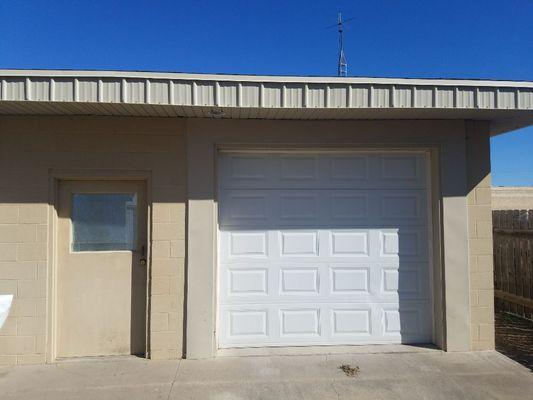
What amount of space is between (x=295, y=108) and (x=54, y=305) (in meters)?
3.49

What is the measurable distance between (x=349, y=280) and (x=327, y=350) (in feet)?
2.87

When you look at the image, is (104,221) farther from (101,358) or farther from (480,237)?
(480,237)

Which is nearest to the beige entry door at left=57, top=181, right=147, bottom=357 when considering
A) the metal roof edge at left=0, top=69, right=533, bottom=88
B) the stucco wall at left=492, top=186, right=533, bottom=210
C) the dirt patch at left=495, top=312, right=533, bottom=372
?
the metal roof edge at left=0, top=69, right=533, bottom=88

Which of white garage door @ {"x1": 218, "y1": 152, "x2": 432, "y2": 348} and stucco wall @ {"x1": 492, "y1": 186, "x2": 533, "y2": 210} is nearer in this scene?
white garage door @ {"x1": 218, "y1": 152, "x2": 432, "y2": 348}

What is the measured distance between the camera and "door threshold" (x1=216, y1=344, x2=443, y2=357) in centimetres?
503

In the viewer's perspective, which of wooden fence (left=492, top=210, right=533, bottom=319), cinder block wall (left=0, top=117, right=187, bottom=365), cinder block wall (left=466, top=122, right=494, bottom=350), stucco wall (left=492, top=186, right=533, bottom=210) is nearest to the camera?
cinder block wall (left=0, top=117, right=187, bottom=365)

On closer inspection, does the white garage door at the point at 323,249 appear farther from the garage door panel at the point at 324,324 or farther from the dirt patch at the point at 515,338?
the dirt patch at the point at 515,338

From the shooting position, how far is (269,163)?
5.26m

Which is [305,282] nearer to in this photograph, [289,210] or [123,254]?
[289,210]

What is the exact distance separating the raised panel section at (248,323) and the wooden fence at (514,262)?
14.7 feet

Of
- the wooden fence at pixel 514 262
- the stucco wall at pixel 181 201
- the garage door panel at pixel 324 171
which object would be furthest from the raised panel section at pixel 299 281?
the wooden fence at pixel 514 262

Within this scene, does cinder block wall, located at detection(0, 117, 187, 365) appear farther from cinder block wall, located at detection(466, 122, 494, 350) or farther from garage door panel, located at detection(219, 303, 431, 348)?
cinder block wall, located at detection(466, 122, 494, 350)

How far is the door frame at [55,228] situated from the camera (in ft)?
15.8

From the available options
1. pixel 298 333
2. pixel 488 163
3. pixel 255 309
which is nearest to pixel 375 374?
pixel 298 333
